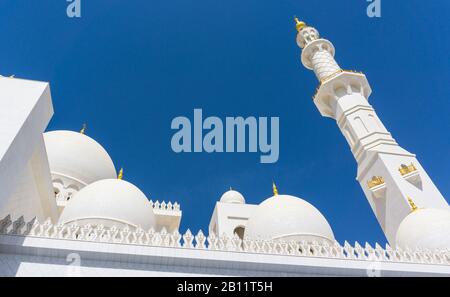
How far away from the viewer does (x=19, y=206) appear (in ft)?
27.1

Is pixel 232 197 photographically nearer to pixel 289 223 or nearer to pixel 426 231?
pixel 289 223

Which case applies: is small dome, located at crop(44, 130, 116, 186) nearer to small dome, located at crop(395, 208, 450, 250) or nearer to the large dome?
the large dome

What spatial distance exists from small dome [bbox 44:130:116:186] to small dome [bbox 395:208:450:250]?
10566 millimetres

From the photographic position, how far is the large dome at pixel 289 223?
10.3 meters

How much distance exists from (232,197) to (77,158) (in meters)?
7.18

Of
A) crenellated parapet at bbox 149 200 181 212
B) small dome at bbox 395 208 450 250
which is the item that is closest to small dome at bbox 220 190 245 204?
crenellated parapet at bbox 149 200 181 212

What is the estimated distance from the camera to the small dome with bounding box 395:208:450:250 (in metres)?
9.14

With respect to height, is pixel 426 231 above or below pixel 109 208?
below

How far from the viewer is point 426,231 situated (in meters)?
9.51

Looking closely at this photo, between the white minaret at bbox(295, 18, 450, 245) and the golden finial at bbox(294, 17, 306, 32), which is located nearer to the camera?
the white minaret at bbox(295, 18, 450, 245)

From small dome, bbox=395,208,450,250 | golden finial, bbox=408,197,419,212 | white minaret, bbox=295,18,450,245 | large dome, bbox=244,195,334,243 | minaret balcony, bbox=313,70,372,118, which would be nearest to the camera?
small dome, bbox=395,208,450,250

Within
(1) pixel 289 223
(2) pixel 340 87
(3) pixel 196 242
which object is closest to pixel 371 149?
A: (2) pixel 340 87
